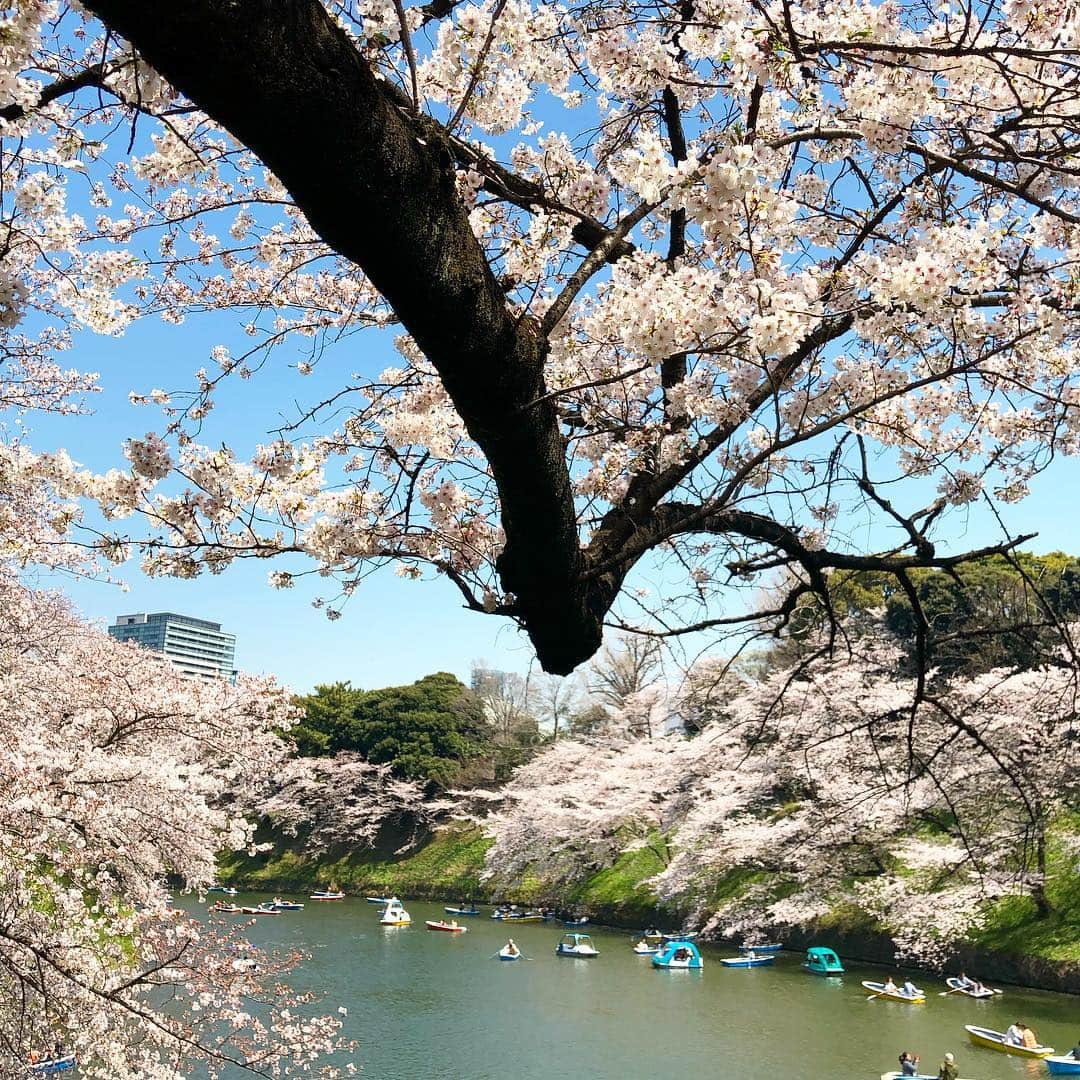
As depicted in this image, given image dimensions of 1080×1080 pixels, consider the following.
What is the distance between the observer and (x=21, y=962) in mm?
4566

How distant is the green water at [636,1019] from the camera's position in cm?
948

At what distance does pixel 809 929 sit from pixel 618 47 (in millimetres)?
15702

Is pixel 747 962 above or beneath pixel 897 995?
beneath

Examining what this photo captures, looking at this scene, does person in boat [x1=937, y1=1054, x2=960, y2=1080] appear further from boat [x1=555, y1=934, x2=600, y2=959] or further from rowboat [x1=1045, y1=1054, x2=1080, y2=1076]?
boat [x1=555, y1=934, x2=600, y2=959]

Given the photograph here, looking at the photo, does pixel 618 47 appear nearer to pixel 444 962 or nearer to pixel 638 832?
pixel 444 962

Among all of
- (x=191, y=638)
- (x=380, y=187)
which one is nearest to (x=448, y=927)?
(x=380, y=187)

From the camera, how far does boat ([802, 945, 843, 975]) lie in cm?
1312

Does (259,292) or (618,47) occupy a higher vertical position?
(618,47)

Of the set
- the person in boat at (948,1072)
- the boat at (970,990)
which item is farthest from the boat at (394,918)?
the person in boat at (948,1072)

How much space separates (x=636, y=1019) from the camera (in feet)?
37.6

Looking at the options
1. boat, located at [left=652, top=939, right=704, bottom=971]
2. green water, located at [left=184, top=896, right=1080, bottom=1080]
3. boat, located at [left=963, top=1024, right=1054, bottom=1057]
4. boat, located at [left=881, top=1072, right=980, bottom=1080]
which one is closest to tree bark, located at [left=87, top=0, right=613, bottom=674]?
boat, located at [left=881, top=1072, right=980, bottom=1080]

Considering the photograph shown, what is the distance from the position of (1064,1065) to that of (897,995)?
3139 millimetres

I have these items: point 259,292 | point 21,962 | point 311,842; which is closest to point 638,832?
point 311,842

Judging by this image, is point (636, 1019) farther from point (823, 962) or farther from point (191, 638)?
point (191, 638)
